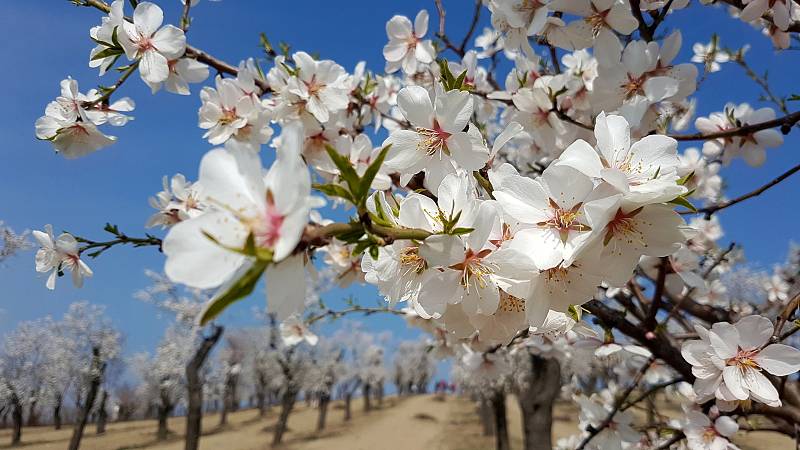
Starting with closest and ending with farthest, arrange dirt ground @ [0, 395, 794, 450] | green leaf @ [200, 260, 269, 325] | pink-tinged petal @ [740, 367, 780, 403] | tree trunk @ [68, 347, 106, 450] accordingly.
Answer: green leaf @ [200, 260, 269, 325] → pink-tinged petal @ [740, 367, 780, 403] → tree trunk @ [68, 347, 106, 450] → dirt ground @ [0, 395, 794, 450]

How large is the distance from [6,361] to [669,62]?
35.8 m

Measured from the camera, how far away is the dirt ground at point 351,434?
20.5m

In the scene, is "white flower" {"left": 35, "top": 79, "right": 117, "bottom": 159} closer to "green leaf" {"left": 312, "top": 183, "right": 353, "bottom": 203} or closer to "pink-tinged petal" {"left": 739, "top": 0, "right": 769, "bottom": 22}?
"green leaf" {"left": 312, "top": 183, "right": 353, "bottom": 203}

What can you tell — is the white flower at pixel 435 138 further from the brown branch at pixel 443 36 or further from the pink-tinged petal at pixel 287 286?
the brown branch at pixel 443 36

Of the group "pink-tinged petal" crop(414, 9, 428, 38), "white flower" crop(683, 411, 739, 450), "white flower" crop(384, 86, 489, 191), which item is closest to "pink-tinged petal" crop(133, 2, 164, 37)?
"white flower" crop(384, 86, 489, 191)

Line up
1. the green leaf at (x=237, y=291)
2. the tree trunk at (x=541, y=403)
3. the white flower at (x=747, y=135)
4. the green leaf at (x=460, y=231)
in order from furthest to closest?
the tree trunk at (x=541, y=403) → the white flower at (x=747, y=135) → the green leaf at (x=460, y=231) → the green leaf at (x=237, y=291)

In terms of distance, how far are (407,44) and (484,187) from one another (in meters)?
1.71

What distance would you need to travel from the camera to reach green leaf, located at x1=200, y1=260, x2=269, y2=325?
508 millimetres

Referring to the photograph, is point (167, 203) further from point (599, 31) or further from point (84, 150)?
point (599, 31)

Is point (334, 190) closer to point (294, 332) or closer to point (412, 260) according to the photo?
point (412, 260)

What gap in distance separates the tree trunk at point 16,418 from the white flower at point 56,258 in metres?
29.4

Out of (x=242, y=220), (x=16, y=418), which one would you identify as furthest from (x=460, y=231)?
(x=16, y=418)

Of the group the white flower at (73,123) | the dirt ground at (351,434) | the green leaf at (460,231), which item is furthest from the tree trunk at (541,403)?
the dirt ground at (351,434)

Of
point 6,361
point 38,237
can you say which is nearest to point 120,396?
point 6,361
